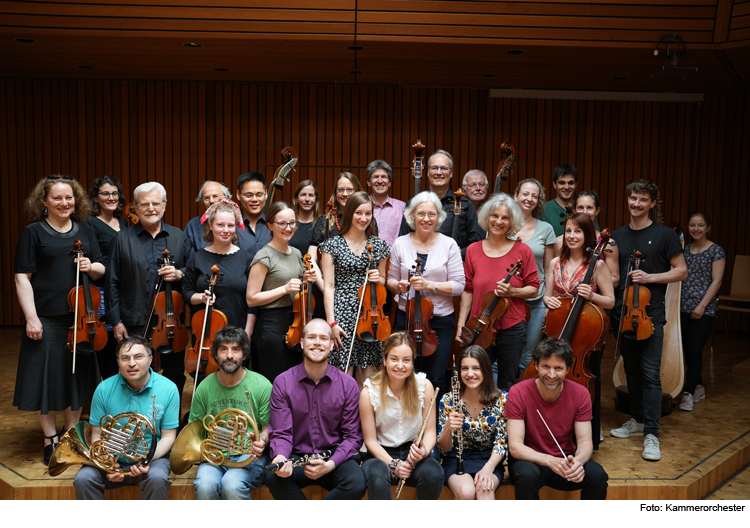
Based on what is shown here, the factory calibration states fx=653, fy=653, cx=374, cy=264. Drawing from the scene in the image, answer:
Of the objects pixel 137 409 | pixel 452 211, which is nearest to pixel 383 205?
pixel 452 211

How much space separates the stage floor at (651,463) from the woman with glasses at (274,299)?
Result: 67cm

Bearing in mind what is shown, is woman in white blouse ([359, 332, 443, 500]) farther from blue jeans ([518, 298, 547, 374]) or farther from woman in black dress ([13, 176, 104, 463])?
woman in black dress ([13, 176, 104, 463])

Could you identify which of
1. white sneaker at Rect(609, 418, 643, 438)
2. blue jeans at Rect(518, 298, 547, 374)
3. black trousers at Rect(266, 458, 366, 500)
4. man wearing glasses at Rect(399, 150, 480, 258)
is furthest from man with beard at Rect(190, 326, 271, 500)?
white sneaker at Rect(609, 418, 643, 438)

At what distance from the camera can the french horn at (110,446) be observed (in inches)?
110

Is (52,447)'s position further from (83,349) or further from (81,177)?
(81,177)

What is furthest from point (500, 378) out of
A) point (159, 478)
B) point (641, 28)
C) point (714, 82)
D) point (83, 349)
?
point (714, 82)

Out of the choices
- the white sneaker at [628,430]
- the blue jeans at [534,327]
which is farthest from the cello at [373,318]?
the white sneaker at [628,430]

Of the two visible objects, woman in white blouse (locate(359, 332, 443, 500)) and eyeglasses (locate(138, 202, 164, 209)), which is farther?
eyeglasses (locate(138, 202, 164, 209))

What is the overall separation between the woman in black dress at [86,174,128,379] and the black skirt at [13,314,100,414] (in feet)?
0.77

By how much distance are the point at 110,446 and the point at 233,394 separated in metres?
0.56

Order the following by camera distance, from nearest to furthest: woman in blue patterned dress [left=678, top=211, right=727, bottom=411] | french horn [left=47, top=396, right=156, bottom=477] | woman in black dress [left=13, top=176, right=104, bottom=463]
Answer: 1. french horn [left=47, top=396, right=156, bottom=477]
2. woman in black dress [left=13, top=176, right=104, bottom=463]
3. woman in blue patterned dress [left=678, top=211, right=727, bottom=411]

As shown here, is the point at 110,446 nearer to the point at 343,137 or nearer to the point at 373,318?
the point at 373,318

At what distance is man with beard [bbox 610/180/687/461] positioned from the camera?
361 cm

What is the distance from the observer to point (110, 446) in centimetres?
282
